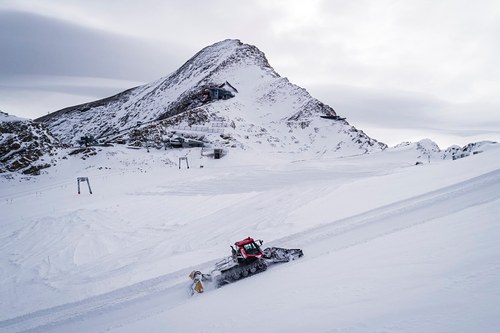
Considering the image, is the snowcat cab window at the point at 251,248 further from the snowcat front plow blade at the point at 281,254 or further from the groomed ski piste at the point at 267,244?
the groomed ski piste at the point at 267,244

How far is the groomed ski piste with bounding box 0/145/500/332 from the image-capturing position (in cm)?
454

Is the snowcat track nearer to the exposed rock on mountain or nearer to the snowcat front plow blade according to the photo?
the snowcat front plow blade

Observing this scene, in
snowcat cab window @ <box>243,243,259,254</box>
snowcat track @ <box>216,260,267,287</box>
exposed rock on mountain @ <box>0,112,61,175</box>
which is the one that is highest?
exposed rock on mountain @ <box>0,112,61,175</box>

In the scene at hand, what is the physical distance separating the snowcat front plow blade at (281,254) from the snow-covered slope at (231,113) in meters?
33.0

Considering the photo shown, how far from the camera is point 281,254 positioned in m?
9.95

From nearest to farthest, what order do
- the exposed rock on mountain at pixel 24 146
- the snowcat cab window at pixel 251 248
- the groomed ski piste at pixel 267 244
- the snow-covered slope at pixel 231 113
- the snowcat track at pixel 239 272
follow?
the groomed ski piste at pixel 267 244, the snowcat track at pixel 239 272, the snowcat cab window at pixel 251 248, the exposed rock on mountain at pixel 24 146, the snow-covered slope at pixel 231 113

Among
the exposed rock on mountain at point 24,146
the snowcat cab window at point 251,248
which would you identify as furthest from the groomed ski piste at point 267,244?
the exposed rock on mountain at point 24,146

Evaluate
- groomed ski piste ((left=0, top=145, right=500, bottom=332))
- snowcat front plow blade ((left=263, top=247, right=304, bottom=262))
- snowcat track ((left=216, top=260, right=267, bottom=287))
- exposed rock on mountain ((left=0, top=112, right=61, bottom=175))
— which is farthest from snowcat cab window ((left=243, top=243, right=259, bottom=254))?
exposed rock on mountain ((left=0, top=112, right=61, bottom=175))

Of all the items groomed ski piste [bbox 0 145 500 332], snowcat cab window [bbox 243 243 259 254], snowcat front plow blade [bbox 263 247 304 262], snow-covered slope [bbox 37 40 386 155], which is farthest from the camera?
snow-covered slope [bbox 37 40 386 155]

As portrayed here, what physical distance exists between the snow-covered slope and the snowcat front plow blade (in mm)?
33004

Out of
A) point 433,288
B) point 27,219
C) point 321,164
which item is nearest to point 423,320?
point 433,288

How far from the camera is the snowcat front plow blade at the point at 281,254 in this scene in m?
9.77

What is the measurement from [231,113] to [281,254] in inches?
1864

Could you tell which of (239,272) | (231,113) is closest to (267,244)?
(239,272)
